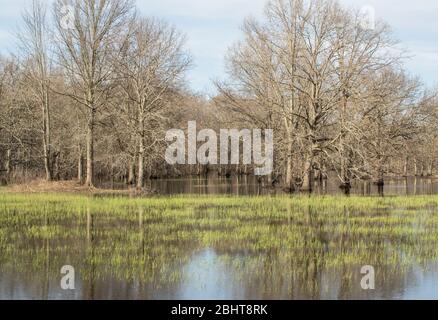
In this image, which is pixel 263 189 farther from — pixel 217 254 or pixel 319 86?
pixel 217 254

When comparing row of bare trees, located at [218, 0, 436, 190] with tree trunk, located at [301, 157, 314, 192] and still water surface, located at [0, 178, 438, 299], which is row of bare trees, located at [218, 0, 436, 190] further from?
still water surface, located at [0, 178, 438, 299]

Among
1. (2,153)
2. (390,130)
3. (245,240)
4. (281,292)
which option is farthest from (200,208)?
(2,153)

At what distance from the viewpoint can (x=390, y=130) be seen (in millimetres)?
46125

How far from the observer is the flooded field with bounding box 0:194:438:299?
8859mm

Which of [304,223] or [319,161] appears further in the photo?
[319,161]

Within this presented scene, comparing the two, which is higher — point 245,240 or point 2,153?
point 2,153

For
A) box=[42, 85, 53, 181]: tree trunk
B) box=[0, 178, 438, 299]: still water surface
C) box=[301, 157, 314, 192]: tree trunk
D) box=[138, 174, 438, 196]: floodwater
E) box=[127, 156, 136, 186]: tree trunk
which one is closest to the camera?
box=[0, 178, 438, 299]: still water surface

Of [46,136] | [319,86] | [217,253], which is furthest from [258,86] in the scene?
[217,253]

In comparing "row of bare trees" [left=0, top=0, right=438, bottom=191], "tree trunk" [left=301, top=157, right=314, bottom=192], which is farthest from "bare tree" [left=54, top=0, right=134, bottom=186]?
"tree trunk" [left=301, top=157, right=314, bottom=192]

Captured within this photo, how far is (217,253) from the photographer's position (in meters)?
12.0

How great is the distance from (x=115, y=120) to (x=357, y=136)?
19768 mm

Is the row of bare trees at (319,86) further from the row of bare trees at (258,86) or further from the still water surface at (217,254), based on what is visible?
the still water surface at (217,254)

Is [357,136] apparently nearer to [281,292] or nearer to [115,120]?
[115,120]

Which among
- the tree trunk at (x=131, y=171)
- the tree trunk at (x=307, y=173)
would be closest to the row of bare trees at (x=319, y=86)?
the tree trunk at (x=307, y=173)
